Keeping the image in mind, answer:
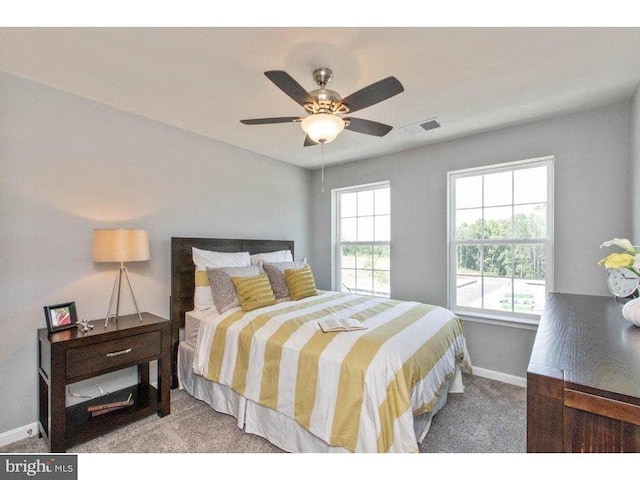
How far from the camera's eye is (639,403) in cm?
67

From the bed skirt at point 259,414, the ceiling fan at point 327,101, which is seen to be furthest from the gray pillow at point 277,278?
the ceiling fan at point 327,101

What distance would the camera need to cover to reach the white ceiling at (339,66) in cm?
158

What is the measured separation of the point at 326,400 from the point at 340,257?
2737mm

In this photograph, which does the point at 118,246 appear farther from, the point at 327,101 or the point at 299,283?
the point at 327,101

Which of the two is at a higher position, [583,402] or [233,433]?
[583,402]

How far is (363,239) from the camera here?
13.3ft

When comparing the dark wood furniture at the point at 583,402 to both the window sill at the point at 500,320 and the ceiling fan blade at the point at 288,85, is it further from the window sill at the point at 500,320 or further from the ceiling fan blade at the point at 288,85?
the window sill at the point at 500,320

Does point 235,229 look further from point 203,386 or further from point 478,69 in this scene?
point 478,69

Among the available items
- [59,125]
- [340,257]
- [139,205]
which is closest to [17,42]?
[59,125]

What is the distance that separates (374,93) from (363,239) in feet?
8.70

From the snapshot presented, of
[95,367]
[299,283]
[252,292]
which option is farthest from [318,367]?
[95,367]

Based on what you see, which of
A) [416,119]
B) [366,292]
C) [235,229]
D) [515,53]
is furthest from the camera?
[366,292]

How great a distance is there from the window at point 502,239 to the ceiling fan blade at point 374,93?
198 cm

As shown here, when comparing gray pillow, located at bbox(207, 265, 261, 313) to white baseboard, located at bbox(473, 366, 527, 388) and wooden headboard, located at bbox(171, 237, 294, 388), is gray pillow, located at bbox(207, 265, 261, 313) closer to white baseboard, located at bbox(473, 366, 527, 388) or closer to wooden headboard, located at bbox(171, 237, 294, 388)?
wooden headboard, located at bbox(171, 237, 294, 388)
